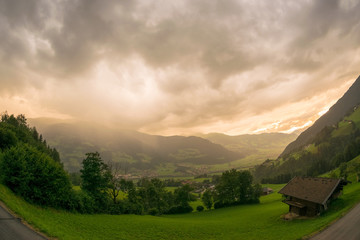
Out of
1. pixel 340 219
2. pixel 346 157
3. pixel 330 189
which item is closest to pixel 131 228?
pixel 340 219

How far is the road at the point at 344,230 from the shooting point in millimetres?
20861

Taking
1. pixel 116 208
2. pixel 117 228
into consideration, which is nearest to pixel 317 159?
pixel 116 208

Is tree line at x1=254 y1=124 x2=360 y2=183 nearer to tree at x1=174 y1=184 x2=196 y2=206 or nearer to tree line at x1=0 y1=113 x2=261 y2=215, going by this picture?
tree line at x1=0 y1=113 x2=261 y2=215

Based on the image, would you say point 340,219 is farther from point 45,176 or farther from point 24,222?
point 45,176

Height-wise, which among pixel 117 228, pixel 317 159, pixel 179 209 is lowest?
pixel 179 209

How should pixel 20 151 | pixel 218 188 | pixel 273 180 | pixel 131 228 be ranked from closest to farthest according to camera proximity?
1. pixel 20 151
2. pixel 131 228
3. pixel 218 188
4. pixel 273 180

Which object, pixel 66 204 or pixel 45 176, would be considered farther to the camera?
pixel 66 204

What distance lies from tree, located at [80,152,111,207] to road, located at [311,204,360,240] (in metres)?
44.4

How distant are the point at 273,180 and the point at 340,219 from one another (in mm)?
149977

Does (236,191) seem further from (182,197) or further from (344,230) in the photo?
(344,230)

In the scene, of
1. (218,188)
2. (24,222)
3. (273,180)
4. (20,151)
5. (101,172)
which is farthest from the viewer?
(273,180)

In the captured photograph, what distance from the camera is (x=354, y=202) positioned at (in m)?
33.5

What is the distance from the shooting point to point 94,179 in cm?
4531

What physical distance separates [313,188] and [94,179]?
5481cm
